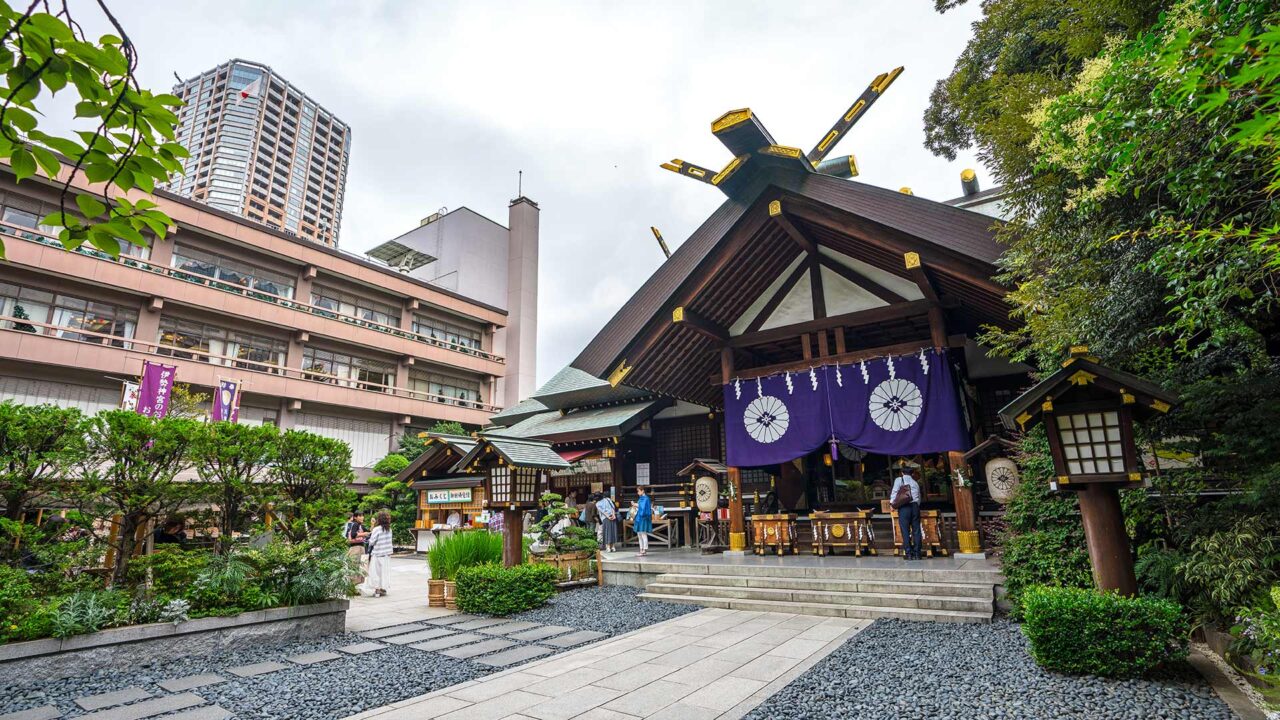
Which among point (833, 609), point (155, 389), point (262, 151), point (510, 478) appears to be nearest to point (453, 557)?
point (510, 478)

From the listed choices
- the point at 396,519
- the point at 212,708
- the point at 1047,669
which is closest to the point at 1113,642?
the point at 1047,669

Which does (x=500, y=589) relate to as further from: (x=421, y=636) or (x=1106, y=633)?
(x=1106, y=633)

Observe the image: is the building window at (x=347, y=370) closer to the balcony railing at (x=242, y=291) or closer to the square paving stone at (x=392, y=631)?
the balcony railing at (x=242, y=291)

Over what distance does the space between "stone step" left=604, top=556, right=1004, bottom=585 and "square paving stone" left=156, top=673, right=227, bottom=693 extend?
6.11 metres

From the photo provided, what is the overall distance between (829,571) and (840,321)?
4942 millimetres

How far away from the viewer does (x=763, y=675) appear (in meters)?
4.95

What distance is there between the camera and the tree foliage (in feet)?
6.16

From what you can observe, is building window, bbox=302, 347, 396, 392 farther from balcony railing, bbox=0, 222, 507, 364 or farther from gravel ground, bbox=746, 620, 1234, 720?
gravel ground, bbox=746, 620, 1234, 720

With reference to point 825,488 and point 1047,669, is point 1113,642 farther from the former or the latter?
point 825,488

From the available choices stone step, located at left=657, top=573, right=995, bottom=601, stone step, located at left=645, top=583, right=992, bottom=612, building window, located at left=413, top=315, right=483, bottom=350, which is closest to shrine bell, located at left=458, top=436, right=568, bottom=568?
stone step, located at left=645, top=583, right=992, bottom=612

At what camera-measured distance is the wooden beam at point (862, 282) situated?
36.5ft

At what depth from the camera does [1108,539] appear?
191 inches

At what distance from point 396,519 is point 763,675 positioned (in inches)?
682

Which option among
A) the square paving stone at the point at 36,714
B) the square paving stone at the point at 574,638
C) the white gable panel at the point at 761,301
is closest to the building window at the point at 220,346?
the white gable panel at the point at 761,301
